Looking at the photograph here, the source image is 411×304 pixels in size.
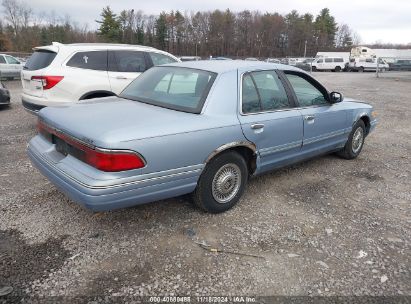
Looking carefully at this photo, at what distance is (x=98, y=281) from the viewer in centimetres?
257

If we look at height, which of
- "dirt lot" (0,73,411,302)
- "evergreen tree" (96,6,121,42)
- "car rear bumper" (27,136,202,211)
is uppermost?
"evergreen tree" (96,6,121,42)

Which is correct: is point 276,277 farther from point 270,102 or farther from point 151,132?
point 270,102

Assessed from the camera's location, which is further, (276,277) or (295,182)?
(295,182)

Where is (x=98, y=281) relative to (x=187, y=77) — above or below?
below

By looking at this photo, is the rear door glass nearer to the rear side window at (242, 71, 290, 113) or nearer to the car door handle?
the rear side window at (242, 71, 290, 113)

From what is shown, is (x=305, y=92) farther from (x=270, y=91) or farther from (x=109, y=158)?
(x=109, y=158)

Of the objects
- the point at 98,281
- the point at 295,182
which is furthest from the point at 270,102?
the point at 98,281

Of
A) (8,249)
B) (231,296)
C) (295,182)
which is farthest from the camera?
(295,182)

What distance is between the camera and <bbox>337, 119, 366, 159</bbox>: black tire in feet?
17.5

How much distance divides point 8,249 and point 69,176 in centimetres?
85

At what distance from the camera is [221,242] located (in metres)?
3.11

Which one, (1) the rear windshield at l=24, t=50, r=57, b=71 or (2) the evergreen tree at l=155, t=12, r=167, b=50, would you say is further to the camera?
(2) the evergreen tree at l=155, t=12, r=167, b=50

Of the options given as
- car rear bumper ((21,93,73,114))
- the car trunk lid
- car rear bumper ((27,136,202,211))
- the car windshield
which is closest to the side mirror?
the car windshield

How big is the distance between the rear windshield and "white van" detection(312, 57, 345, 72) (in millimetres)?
38680
